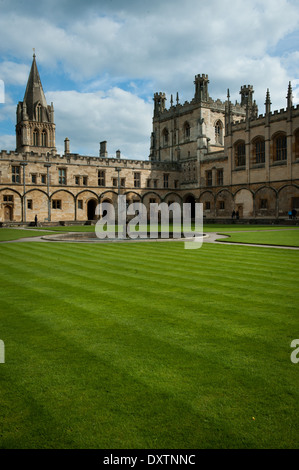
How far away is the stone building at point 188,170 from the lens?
4250cm

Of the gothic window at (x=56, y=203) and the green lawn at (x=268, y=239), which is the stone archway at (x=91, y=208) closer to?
the gothic window at (x=56, y=203)

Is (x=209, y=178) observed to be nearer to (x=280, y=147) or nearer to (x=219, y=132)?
(x=219, y=132)

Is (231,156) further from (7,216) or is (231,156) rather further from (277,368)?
(277,368)

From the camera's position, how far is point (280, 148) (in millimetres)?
42562

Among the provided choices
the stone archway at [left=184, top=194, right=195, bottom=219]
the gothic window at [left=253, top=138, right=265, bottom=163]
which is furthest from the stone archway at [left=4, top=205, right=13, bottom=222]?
the gothic window at [left=253, top=138, right=265, bottom=163]

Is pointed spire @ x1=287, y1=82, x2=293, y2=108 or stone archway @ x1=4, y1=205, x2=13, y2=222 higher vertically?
pointed spire @ x1=287, y1=82, x2=293, y2=108

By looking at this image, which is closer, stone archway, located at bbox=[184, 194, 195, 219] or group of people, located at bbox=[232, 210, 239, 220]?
group of people, located at bbox=[232, 210, 239, 220]

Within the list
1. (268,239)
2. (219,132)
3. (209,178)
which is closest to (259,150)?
(209,178)

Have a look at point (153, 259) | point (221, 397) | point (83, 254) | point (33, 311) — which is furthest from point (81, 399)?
point (83, 254)

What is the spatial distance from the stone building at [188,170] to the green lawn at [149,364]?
36.5 meters

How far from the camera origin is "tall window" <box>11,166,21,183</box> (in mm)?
44688

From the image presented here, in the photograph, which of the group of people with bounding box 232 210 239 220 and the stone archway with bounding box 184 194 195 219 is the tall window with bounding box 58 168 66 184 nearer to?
the stone archway with bounding box 184 194 195 219

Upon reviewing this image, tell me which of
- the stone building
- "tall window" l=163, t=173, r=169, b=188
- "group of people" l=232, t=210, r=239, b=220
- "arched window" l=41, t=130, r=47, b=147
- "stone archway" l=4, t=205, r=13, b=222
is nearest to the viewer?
the stone building
